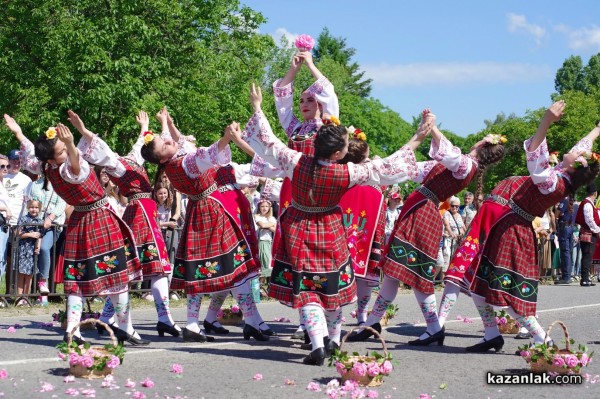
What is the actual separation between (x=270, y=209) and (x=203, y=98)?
53.9ft

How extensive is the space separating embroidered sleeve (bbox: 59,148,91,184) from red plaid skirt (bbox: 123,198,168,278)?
112 centimetres

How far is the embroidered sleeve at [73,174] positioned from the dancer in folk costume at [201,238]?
80 cm

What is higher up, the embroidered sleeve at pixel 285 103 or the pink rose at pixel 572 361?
the embroidered sleeve at pixel 285 103

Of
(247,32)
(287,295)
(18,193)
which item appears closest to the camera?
(287,295)

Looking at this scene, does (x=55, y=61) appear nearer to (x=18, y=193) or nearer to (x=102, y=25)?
(x=102, y=25)

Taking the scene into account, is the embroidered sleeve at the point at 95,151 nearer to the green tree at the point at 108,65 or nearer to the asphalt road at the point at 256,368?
the asphalt road at the point at 256,368

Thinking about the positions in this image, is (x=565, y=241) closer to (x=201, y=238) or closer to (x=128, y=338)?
(x=201, y=238)

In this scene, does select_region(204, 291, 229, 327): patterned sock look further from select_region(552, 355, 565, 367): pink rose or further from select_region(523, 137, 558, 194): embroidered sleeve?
select_region(552, 355, 565, 367): pink rose

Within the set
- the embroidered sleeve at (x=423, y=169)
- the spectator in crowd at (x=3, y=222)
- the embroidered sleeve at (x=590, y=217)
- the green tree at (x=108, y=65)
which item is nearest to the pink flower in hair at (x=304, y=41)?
the embroidered sleeve at (x=423, y=169)

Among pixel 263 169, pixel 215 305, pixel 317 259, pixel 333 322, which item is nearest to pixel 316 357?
pixel 333 322

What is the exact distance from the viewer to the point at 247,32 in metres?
34.9

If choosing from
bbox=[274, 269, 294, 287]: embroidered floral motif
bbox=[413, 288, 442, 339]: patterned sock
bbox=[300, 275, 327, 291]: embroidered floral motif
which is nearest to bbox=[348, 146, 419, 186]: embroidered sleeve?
bbox=[300, 275, 327, 291]: embroidered floral motif

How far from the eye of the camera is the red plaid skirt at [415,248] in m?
8.30

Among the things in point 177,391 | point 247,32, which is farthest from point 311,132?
point 247,32
